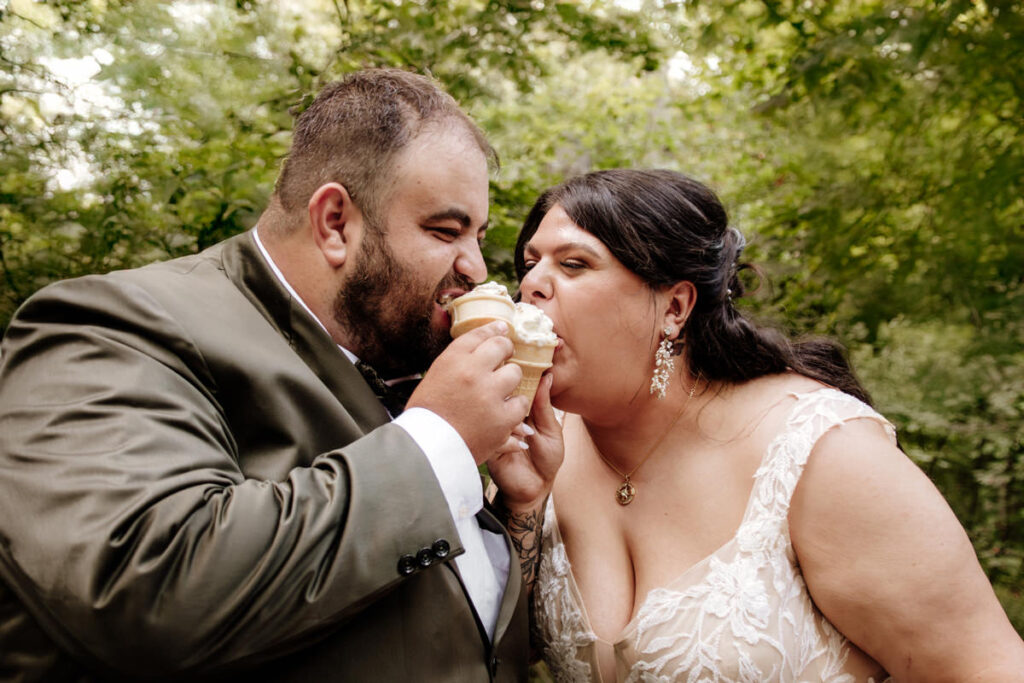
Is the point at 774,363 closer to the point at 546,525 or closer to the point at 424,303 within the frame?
the point at 546,525

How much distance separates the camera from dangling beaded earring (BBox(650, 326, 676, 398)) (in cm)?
330

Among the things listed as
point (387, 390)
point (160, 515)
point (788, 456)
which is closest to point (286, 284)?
point (387, 390)

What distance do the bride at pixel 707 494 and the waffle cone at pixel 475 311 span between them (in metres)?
0.57

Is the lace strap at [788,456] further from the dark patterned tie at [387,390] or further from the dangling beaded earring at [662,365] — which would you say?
the dark patterned tie at [387,390]

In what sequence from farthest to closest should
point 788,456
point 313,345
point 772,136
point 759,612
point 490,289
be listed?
1. point 772,136
2. point 788,456
3. point 759,612
4. point 490,289
5. point 313,345

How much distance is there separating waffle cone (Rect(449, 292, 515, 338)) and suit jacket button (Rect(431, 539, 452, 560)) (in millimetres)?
869

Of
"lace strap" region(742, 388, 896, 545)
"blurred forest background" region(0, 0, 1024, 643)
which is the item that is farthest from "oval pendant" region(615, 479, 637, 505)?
"blurred forest background" region(0, 0, 1024, 643)

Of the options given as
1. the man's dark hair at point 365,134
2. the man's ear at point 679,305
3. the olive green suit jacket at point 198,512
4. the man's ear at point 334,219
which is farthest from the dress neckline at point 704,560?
the man's ear at point 334,219

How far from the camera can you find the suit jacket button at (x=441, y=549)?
180 cm

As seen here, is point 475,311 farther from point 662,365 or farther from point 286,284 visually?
point 662,365

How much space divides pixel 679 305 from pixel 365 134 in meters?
1.58

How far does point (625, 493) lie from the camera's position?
3402 mm

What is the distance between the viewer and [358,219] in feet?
8.39

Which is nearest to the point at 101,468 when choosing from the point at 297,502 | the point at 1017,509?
the point at 297,502
